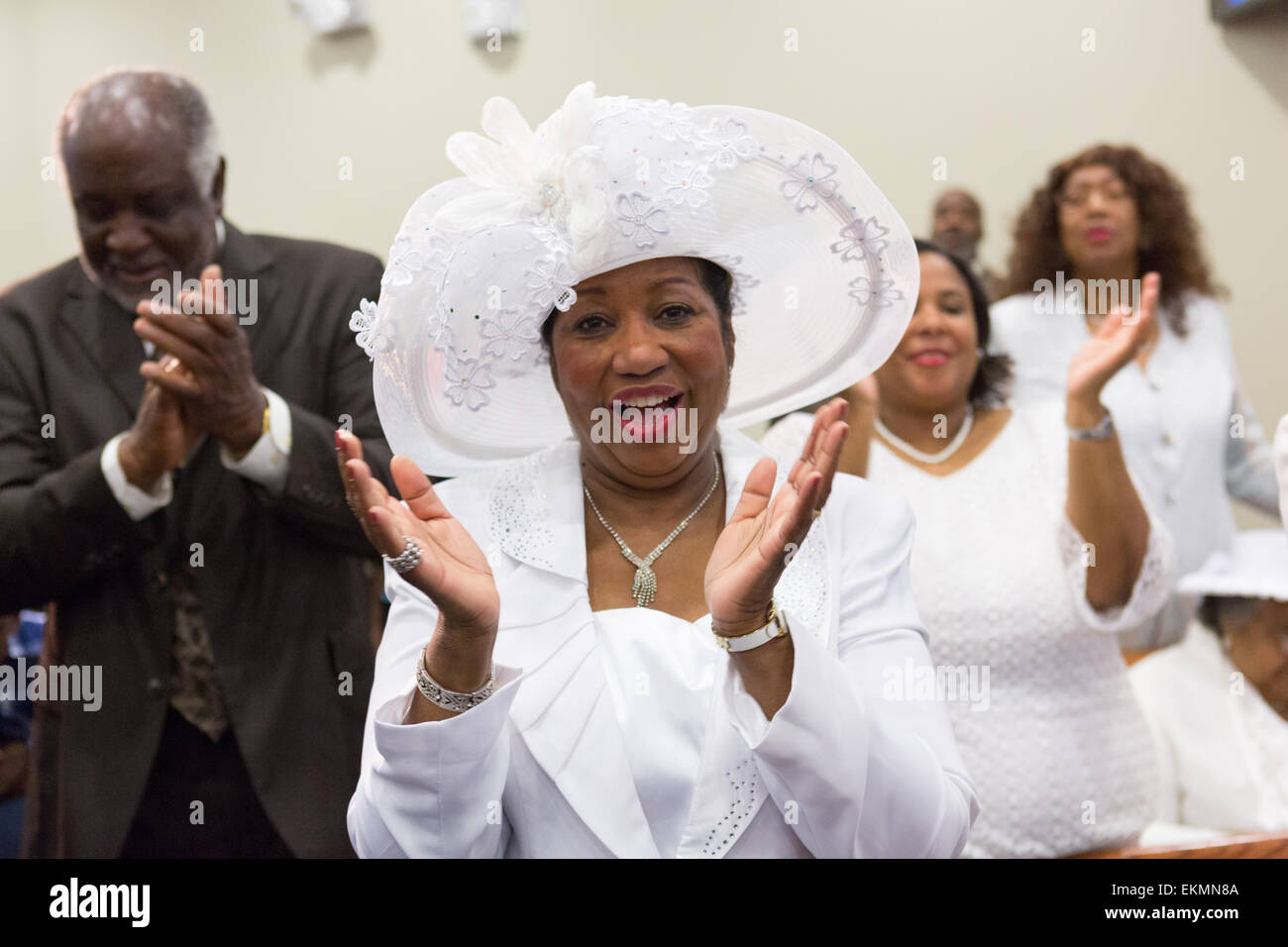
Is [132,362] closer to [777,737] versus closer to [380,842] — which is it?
[380,842]

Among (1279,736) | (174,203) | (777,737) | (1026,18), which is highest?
(1026,18)

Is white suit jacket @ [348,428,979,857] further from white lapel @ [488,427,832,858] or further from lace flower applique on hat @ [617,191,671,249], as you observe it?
lace flower applique on hat @ [617,191,671,249]

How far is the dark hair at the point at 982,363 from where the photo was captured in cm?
278

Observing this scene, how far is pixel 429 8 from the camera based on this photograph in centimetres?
456

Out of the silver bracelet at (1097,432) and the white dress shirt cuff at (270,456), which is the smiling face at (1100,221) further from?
the white dress shirt cuff at (270,456)

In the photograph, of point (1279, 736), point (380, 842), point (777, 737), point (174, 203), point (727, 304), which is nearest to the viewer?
point (777, 737)

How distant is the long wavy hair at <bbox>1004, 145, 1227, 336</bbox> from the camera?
3514 mm

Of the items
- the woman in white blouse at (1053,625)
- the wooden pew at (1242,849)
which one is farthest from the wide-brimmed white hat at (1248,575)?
the wooden pew at (1242,849)

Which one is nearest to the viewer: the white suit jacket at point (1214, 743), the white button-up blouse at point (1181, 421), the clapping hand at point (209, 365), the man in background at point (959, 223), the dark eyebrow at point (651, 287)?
the dark eyebrow at point (651, 287)

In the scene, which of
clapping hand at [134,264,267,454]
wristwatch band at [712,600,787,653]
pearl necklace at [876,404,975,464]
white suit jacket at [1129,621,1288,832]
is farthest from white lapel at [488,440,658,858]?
white suit jacket at [1129,621,1288,832]

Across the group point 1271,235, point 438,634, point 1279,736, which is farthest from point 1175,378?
point 438,634

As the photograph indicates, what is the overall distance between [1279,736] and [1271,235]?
78.3 inches

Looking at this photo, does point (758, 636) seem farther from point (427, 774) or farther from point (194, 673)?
point (194, 673)

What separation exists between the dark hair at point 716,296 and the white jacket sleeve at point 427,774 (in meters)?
0.40
